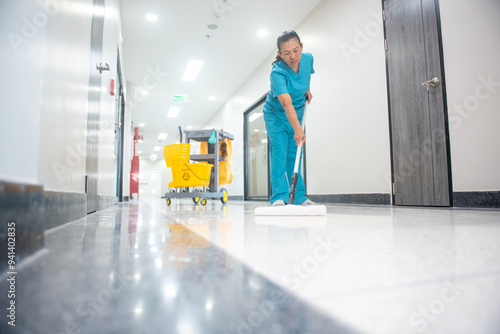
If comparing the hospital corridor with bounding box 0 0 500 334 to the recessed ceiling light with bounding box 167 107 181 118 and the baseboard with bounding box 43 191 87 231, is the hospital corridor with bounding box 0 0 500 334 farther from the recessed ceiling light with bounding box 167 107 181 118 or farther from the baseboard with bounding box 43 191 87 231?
the recessed ceiling light with bounding box 167 107 181 118

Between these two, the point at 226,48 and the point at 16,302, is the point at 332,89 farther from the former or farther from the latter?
the point at 16,302

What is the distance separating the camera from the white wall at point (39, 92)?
653 mm

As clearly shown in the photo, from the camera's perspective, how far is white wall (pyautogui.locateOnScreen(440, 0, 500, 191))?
2121 mm

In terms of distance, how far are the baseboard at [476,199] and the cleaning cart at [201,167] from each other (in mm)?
2549

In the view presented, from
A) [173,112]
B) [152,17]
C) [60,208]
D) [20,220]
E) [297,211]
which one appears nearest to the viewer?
[20,220]

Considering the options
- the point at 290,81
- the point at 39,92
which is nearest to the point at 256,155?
the point at 290,81

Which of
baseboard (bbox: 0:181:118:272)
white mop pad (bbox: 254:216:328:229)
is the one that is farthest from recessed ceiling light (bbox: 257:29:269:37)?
baseboard (bbox: 0:181:118:272)

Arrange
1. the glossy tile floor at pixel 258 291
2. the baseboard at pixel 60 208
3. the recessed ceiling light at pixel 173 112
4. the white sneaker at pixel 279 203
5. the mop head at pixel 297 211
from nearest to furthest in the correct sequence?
the glossy tile floor at pixel 258 291
the baseboard at pixel 60 208
the mop head at pixel 297 211
the white sneaker at pixel 279 203
the recessed ceiling light at pixel 173 112

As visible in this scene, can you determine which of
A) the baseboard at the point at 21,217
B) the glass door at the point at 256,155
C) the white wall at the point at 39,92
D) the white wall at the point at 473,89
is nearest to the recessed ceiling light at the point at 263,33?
the glass door at the point at 256,155

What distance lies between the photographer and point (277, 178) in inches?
83.0

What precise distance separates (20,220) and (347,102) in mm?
3611

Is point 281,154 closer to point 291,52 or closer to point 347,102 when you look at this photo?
point 291,52

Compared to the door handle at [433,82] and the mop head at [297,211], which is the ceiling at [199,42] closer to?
the door handle at [433,82]

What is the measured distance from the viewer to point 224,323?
24 centimetres
